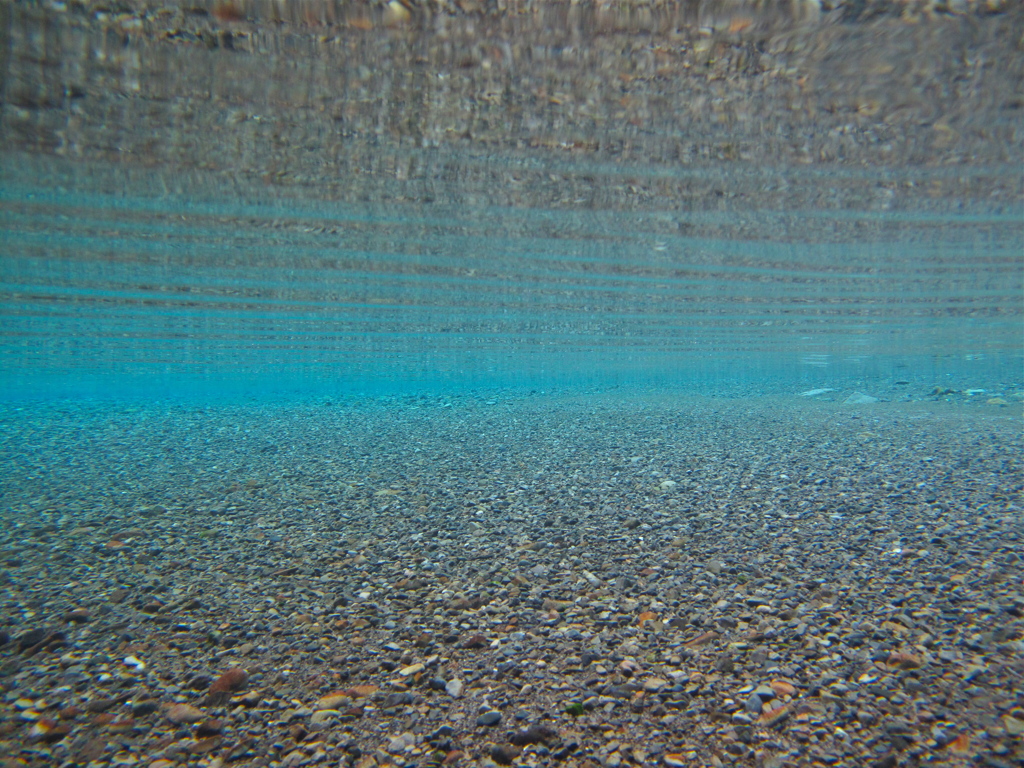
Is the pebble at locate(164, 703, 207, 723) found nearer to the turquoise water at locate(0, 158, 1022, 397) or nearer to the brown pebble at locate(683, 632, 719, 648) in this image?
the brown pebble at locate(683, 632, 719, 648)

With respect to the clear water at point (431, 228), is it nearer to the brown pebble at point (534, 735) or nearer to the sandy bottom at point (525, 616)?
the sandy bottom at point (525, 616)

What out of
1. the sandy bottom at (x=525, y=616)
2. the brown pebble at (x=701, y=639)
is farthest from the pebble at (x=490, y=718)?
the brown pebble at (x=701, y=639)

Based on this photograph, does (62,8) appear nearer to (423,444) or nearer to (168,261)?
(423,444)

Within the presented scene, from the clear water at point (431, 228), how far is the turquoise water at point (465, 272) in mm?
85

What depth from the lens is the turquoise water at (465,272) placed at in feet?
29.5

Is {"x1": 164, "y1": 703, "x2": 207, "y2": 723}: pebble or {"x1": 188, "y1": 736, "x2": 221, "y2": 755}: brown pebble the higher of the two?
{"x1": 188, "y1": 736, "x2": 221, "y2": 755}: brown pebble

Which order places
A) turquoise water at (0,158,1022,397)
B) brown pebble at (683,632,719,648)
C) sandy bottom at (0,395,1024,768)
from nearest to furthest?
sandy bottom at (0,395,1024,768), brown pebble at (683,632,719,648), turquoise water at (0,158,1022,397)

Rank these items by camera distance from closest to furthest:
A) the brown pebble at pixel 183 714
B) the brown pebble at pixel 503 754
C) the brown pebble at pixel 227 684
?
the brown pebble at pixel 503 754 → the brown pebble at pixel 183 714 → the brown pebble at pixel 227 684

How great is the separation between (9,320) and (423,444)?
17.6m

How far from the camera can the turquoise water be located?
8.98m

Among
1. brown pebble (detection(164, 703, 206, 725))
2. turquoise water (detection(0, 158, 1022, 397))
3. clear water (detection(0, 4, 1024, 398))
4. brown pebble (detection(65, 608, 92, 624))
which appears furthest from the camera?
turquoise water (detection(0, 158, 1022, 397))

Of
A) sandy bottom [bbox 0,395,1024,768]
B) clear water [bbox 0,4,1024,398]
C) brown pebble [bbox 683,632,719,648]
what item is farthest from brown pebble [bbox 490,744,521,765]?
clear water [bbox 0,4,1024,398]

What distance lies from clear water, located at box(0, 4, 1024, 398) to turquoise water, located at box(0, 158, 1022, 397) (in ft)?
0.28

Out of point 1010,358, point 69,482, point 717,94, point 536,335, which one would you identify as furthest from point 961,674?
point 1010,358
